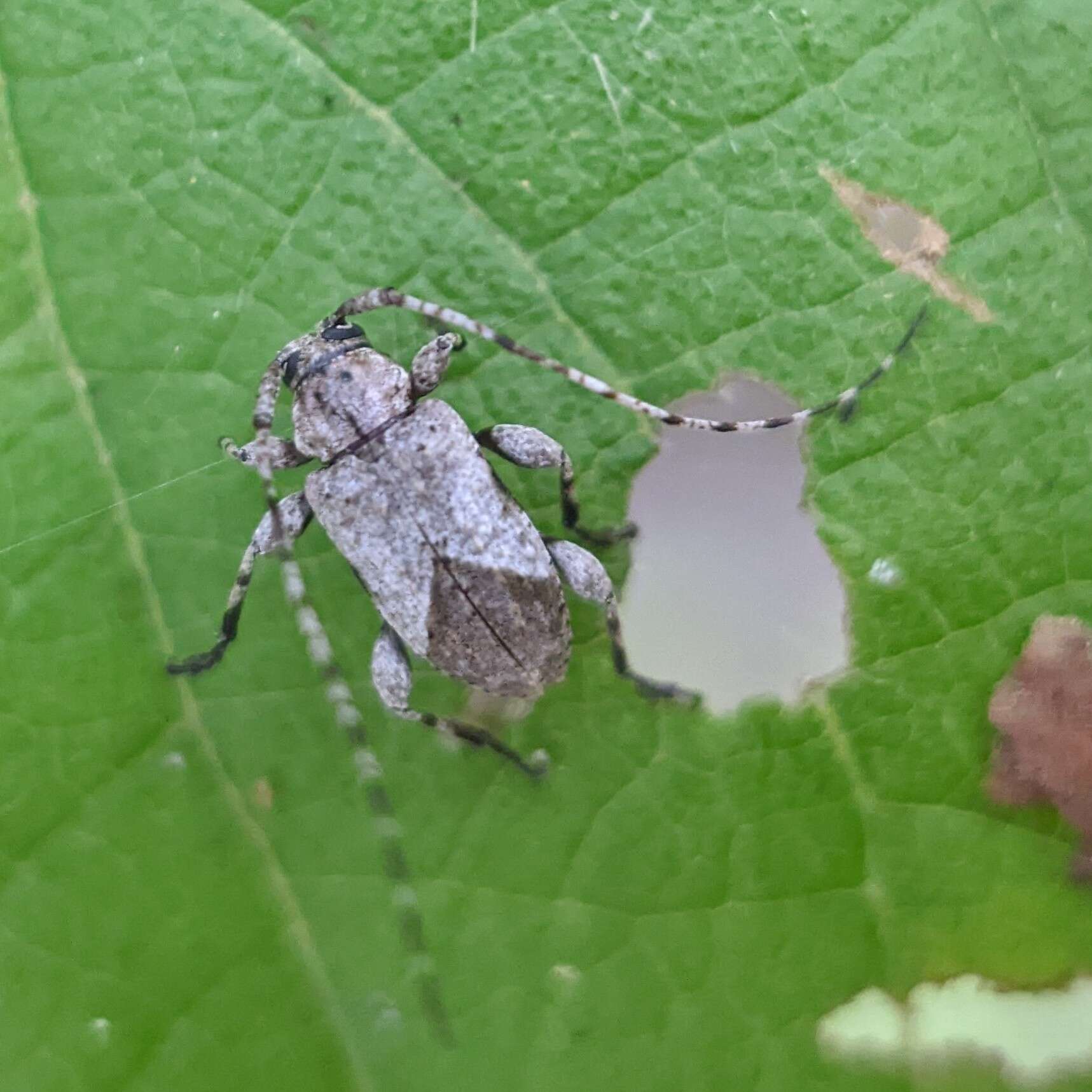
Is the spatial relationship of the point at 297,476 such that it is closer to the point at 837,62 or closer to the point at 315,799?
the point at 315,799

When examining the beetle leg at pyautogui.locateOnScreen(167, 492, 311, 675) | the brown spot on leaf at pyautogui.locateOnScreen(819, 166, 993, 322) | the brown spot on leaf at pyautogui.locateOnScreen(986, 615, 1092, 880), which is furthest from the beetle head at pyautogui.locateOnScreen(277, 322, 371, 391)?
the brown spot on leaf at pyautogui.locateOnScreen(986, 615, 1092, 880)

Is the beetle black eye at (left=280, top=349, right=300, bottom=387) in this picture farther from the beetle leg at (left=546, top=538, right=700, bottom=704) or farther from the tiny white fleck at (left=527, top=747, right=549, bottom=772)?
the tiny white fleck at (left=527, top=747, right=549, bottom=772)

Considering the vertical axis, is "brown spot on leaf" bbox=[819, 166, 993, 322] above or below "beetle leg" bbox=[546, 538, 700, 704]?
above

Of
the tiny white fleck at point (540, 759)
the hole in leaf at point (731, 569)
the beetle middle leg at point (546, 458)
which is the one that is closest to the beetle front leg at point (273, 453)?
the beetle middle leg at point (546, 458)

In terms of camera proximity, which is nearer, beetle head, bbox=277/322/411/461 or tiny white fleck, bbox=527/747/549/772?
beetle head, bbox=277/322/411/461

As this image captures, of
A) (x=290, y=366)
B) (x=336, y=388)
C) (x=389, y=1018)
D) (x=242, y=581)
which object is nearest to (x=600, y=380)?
(x=336, y=388)
